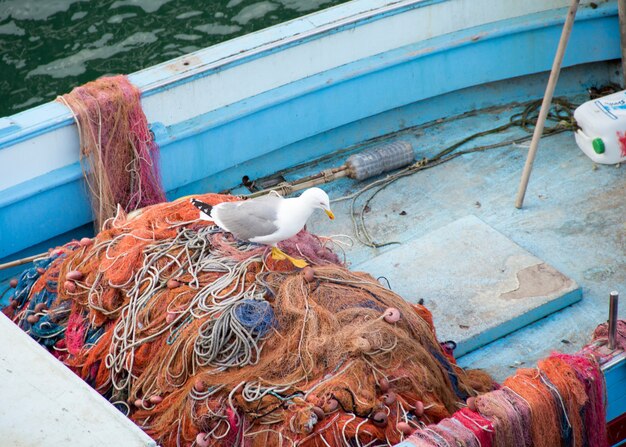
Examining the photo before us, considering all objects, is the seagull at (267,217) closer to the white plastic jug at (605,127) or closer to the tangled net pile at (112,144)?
the tangled net pile at (112,144)

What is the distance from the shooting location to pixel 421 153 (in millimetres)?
6086

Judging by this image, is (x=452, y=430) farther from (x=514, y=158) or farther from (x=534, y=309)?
(x=514, y=158)

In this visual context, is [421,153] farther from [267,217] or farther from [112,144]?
[267,217]

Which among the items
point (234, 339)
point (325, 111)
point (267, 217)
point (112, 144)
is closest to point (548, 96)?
point (325, 111)

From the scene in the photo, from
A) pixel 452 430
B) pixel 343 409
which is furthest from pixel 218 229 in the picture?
pixel 452 430

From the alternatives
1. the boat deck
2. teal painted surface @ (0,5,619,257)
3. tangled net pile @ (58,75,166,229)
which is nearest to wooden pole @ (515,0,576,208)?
the boat deck

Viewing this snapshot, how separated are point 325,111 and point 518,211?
1428 mm

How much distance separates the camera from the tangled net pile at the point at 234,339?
3.57 meters

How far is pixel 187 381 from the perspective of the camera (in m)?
3.81

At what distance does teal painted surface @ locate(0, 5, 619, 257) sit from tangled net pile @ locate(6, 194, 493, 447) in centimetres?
74

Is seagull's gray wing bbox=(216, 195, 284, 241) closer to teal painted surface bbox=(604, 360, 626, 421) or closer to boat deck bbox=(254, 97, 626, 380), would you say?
boat deck bbox=(254, 97, 626, 380)

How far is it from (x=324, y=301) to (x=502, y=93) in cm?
307

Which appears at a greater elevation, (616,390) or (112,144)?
(112,144)

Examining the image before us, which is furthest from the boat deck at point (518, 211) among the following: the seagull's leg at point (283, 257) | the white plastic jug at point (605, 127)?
the seagull's leg at point (283, 257)
